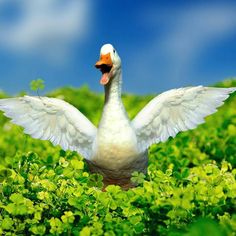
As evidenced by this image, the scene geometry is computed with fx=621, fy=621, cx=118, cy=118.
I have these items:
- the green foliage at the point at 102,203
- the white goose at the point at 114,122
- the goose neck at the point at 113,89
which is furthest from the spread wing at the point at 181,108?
the green foliage at the point at 102,203

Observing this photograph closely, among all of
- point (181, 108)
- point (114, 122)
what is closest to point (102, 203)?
point (114, 122)

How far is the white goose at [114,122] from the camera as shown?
454 centimetres

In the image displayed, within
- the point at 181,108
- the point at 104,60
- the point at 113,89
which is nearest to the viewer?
the point at 104,60

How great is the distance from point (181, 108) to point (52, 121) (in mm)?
1007

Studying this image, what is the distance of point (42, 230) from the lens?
142 inches

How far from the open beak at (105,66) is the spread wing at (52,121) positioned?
414mm

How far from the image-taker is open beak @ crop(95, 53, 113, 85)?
4.49m

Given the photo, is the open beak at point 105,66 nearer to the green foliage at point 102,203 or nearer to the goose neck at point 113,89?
the goose neck at point 113,89

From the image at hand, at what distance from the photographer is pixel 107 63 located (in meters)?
4.50

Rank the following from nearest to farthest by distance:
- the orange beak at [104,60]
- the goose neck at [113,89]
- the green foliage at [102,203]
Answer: the green foliage at [102,203]
the orange beak at [104,60]
the goose neck at [113,89]

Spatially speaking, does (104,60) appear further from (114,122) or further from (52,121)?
(52,121)

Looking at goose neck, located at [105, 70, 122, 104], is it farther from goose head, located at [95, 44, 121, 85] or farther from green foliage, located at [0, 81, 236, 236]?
green foliage, located at [0, 81, 236, 236]

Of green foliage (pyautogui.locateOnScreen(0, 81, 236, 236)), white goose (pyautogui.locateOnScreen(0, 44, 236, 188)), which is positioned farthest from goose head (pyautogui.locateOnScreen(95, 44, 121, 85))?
green foliage (pyautogui.locateOnScreen(0, 81, 236, 236))

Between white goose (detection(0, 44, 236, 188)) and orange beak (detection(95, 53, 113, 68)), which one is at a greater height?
orange beak (detection(95, 53, 113, 68))
